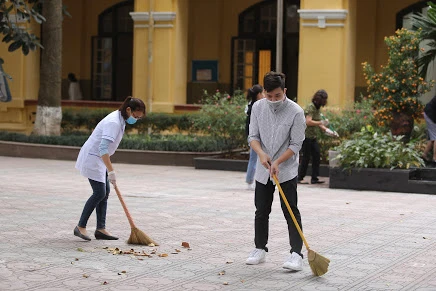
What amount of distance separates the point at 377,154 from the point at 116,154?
243 inches

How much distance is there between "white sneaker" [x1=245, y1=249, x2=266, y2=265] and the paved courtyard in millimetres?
57

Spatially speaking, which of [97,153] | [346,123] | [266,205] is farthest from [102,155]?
[346,123]

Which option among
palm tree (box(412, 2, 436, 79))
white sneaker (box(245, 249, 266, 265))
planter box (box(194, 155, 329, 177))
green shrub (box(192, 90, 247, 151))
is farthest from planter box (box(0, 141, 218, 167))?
white sneaker (box(245, 249, 266, 265))

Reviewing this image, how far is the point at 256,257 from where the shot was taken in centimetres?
791

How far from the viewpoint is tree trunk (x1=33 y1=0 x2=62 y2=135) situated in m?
19.6

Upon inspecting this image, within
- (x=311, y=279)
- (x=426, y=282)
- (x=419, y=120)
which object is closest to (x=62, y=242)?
(x=311, y=279)

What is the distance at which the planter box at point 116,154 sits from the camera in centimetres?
1803

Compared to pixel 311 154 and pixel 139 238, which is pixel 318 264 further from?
pixel 311 154

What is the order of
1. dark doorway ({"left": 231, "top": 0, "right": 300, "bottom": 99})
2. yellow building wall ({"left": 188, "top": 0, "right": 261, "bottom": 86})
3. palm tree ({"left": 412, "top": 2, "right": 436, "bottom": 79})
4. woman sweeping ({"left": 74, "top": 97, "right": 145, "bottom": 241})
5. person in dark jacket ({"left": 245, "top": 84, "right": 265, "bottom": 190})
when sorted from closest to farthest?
1. woman sweeping ({"left": 74, "top": 97, "right": 145, "bottom": 241})
2. person in dark jacket ({"left": 245, "top": 84, "right": 265, "bottom": 190})
3. palm tree ({"left": 412, "top": 2, "right": 436, "bottom": 79})
4. dark doorway ({"left": 231, "top": 0, "right": 300, "bottom": 99})
5. yellow building wall ({"left": 188, "top": 0, "right": 261, "bottom": 86})

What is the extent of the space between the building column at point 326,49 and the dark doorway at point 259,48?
4604 mm

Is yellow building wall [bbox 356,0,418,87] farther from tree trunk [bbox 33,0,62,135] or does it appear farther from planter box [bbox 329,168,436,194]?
planter box [bbox 329,168,436,194]

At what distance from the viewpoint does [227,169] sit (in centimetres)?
1717

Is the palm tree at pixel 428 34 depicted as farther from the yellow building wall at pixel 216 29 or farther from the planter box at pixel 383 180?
the yellow building wall at pixel 216 29

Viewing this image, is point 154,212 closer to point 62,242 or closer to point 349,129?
point 62,242
